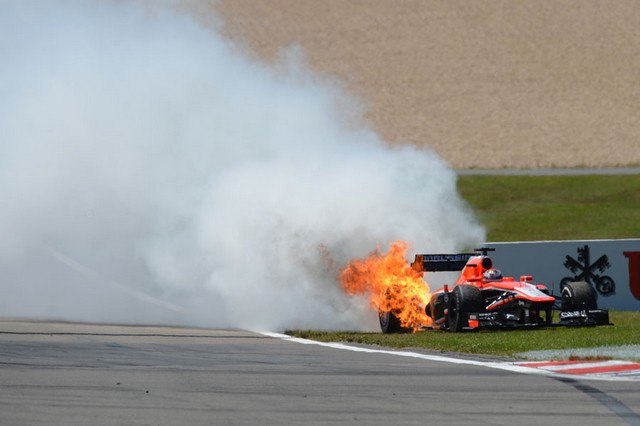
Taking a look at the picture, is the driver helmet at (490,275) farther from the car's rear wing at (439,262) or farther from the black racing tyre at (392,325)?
the black racing tyre at (392,325)

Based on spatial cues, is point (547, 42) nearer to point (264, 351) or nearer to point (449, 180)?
point (449, 180)

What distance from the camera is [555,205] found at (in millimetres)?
56969

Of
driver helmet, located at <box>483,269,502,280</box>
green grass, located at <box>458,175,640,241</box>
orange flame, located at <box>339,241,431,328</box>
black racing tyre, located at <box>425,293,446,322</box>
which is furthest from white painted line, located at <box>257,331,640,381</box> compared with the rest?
green grass, located at <box>458,175,640,241</box>

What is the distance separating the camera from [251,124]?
32875 mm

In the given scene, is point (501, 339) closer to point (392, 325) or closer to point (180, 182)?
point (392, 325)

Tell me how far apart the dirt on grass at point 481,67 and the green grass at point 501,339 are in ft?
143

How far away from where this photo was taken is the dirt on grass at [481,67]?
232ft

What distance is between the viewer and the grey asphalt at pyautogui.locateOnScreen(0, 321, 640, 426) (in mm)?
11750

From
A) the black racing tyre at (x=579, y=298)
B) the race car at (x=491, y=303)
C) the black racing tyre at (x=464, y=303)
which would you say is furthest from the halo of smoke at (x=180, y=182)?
the black racing tyre at (x=579, y=298)

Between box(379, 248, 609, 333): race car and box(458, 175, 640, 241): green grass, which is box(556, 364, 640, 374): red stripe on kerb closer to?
box(379, 248, 609, 333): race car

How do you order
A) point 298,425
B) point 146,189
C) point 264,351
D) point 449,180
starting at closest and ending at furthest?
point 298,425 → point 264,351 → point 449,180 → point 146,189

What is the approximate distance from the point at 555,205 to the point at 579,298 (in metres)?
34.0

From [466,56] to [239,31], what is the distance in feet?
46.7

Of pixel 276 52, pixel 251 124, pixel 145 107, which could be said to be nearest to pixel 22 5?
pixel 145 107
